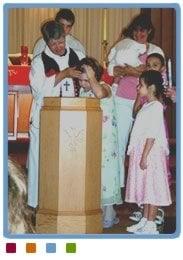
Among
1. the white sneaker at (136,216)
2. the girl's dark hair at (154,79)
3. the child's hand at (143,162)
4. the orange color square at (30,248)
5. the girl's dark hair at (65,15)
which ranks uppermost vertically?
the girl's dark hair at (65,15)

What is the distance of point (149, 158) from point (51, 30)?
503 millimetres

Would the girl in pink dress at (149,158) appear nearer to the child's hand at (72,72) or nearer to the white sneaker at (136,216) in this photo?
the white sneaker at (136,216)

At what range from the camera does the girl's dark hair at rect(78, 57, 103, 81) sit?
1882 mm

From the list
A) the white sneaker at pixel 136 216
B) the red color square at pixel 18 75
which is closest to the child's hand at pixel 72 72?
the red color square at pixel 18 75

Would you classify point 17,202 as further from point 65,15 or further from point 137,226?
point 65,15

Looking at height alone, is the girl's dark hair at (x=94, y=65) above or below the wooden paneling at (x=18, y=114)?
above

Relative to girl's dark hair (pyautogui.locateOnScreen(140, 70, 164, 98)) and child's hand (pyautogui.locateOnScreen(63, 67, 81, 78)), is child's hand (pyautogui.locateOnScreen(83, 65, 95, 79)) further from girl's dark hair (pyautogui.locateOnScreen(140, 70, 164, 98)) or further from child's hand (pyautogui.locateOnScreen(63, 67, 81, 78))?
girl's dark hair (pyautogui.locateOnScreen(140, 70, 164, 98))

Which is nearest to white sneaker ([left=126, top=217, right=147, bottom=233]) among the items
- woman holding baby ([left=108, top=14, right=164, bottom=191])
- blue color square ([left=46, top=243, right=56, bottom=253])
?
woman holding baby ([left=108, top=14, right=164, bottom=191])

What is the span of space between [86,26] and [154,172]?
50 centimetres

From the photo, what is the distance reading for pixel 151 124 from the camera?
189 centimetres

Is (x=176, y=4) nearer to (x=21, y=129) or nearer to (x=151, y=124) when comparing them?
(x=151, y=124)

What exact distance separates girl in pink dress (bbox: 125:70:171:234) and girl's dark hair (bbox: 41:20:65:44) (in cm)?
29

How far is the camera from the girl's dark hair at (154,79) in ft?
6.20

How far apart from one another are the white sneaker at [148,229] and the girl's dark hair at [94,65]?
0.49 m
